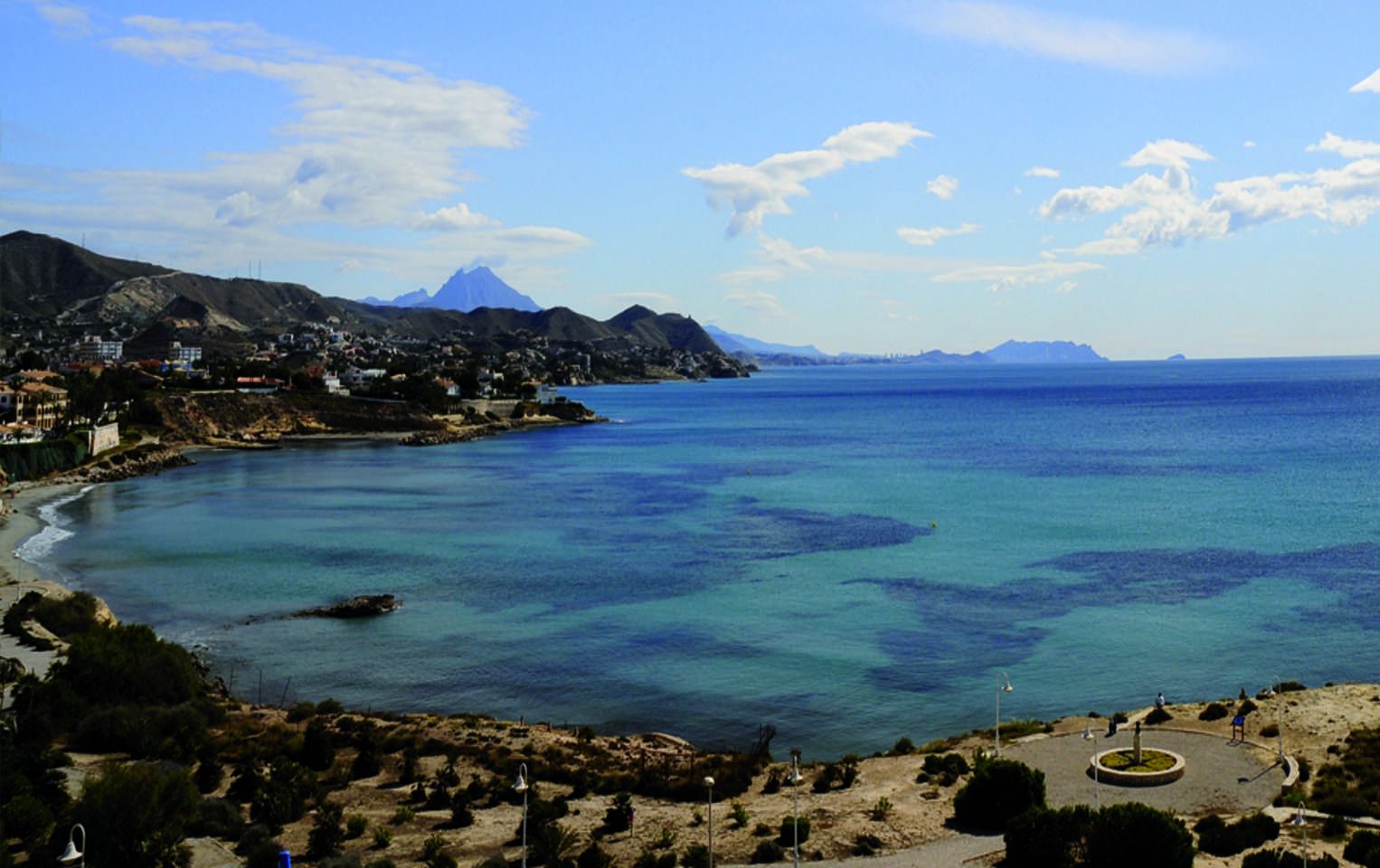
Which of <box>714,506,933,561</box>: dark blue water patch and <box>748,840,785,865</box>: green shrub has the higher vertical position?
A: <box>748,840,785,865</box>: green shrub

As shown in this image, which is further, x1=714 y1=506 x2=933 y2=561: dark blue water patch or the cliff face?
the cliff face

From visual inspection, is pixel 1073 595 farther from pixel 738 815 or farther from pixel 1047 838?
pixel 1047 838

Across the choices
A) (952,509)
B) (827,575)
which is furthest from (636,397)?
(827,575)

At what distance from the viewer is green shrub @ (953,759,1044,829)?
658 inches

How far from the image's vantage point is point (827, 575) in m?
39.4

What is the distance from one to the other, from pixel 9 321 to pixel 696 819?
8252 inches

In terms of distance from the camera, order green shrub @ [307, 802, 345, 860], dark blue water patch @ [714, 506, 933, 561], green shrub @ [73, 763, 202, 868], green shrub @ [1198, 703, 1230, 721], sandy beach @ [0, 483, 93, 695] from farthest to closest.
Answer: dark blue water patch @ [714, 506, 933, 561]
sandy beach @ [0, 483, 93, 695]
green shrub @ [1198, 703, 1230, 721]
green shrub @ [307, 802, 345, 860]
green shrub @ [73, 763, 202, 868]

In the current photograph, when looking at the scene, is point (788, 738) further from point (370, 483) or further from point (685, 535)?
point (370, 483)

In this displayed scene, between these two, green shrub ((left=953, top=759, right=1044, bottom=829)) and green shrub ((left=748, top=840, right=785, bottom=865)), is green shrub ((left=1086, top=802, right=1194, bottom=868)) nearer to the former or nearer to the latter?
green shrub ((left=953, top=759, right=1044, bottom=829))

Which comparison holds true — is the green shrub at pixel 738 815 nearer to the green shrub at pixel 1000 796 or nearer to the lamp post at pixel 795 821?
the lamp post at pixel 795 821

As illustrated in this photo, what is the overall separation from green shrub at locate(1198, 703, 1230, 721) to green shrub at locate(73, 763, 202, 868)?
18951 mm

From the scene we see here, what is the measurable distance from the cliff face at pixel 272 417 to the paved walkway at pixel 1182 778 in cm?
8346

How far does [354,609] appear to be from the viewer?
33.9 m

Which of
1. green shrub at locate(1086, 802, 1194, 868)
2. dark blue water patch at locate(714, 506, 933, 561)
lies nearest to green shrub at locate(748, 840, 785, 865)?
green shrub at locate(1086, 802, 1194, 868)
